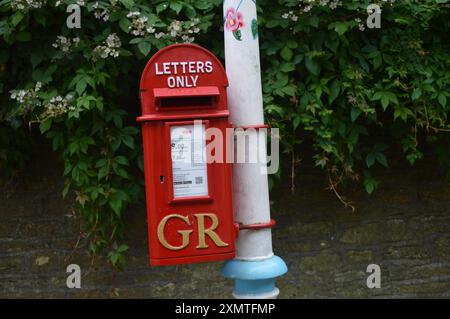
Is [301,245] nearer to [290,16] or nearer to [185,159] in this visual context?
[290,16]

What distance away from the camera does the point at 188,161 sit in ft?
9.18

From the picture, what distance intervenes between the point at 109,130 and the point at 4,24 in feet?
2.75

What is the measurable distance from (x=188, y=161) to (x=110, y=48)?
1110mm

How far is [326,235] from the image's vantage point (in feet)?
14.6

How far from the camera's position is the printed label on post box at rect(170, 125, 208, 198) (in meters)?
2.78

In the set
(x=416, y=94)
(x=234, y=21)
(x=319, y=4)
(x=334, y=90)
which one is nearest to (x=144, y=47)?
(x=234, y=21)

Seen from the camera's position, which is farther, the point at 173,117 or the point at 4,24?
the point at 4,24

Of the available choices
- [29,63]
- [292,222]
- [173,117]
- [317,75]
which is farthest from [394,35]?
[29,63]

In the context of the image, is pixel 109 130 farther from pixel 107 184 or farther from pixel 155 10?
pixel 155 10

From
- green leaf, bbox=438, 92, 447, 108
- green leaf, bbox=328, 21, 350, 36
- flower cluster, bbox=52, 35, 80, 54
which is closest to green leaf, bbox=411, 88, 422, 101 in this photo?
green leaf, bbox=438, 92, 447, 108

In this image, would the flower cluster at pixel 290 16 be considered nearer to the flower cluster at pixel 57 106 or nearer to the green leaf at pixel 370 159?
the green leaf at pixel 370 159

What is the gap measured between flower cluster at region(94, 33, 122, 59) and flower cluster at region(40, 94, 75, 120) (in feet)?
0.97

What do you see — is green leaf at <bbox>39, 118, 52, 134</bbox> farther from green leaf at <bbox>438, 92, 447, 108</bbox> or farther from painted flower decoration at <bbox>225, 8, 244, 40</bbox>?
green leaf at <bbox>438, 92, 447, 108</bbox>

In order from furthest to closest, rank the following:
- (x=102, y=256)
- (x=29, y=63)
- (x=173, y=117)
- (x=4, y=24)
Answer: (x=102, y=256) < (x=29, y=63) < (x=4, y=24) < (x=173, y=117)
